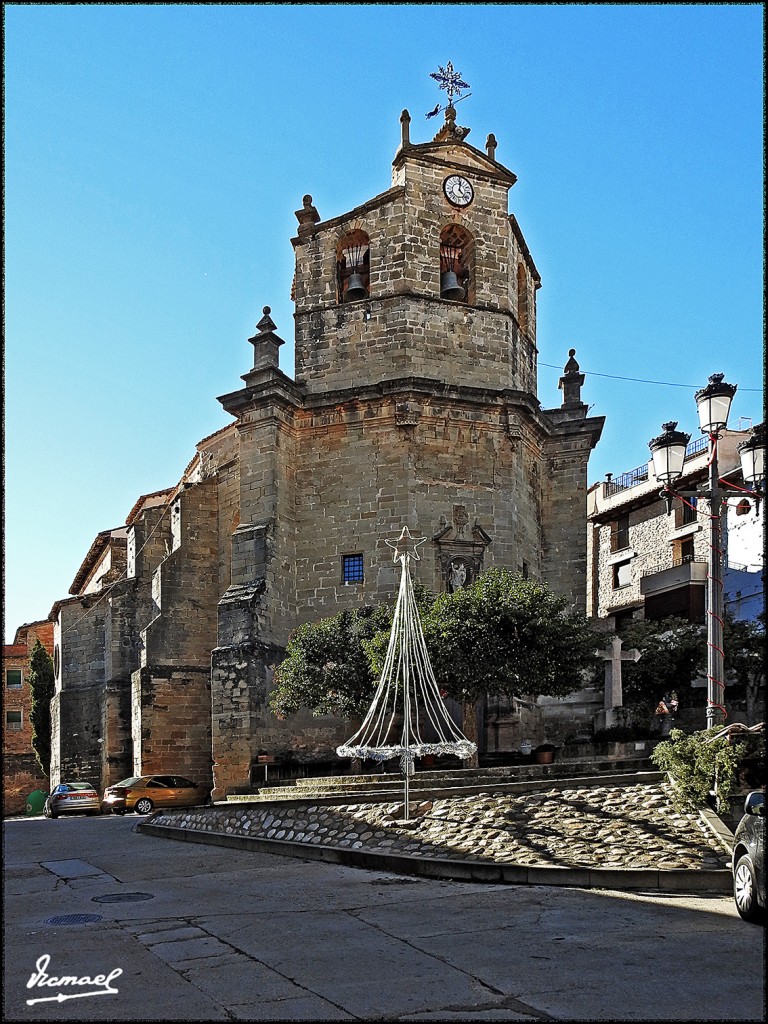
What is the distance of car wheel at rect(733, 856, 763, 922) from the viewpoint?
293 inches

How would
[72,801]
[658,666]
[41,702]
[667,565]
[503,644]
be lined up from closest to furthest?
1. [503,644]
2. [658,666]
3. [72,801]
4. [667,565]
5. [41,702]

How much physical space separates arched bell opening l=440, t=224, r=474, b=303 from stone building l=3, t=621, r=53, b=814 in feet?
88.4

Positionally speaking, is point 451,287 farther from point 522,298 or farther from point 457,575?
point 457,575

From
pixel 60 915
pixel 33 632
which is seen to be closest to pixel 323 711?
pixel 60 915

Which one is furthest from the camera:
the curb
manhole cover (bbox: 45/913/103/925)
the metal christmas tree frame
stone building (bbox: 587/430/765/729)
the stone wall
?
stone building (bbox: 587/430/765/729)

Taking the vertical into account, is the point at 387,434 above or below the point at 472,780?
above

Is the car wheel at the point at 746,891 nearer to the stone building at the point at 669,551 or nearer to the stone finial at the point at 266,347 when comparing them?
the stone building at the point at 669,551

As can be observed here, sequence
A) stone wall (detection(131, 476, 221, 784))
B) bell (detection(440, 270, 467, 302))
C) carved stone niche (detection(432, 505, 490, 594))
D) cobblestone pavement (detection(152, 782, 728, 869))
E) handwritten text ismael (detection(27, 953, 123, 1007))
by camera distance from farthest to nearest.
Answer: stone wall (detection(131, 476, 221, 784))
bell (detection(440, 270, 467, 302))
carved stone niche (detection(432, 505, 490, 594))
cobblestone pavement (detection(152, 782, 728, 869))
handwritten text ismael (detection(27, 953, 123, 1007))

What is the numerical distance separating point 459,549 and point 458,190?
9142 millimetres

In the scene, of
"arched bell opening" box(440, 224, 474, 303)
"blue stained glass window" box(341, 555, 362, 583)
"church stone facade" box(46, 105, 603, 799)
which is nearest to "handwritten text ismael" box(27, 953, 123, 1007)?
"church stone facade" box(46, 105, 603, 799)

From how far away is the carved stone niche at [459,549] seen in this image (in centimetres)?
2308

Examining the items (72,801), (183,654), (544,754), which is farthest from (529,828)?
(72,801)

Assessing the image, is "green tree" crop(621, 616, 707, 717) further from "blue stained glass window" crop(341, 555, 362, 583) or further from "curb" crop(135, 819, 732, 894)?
"curb" crop(135, 819, 732, 894)

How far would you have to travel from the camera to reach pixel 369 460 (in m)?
24.2
